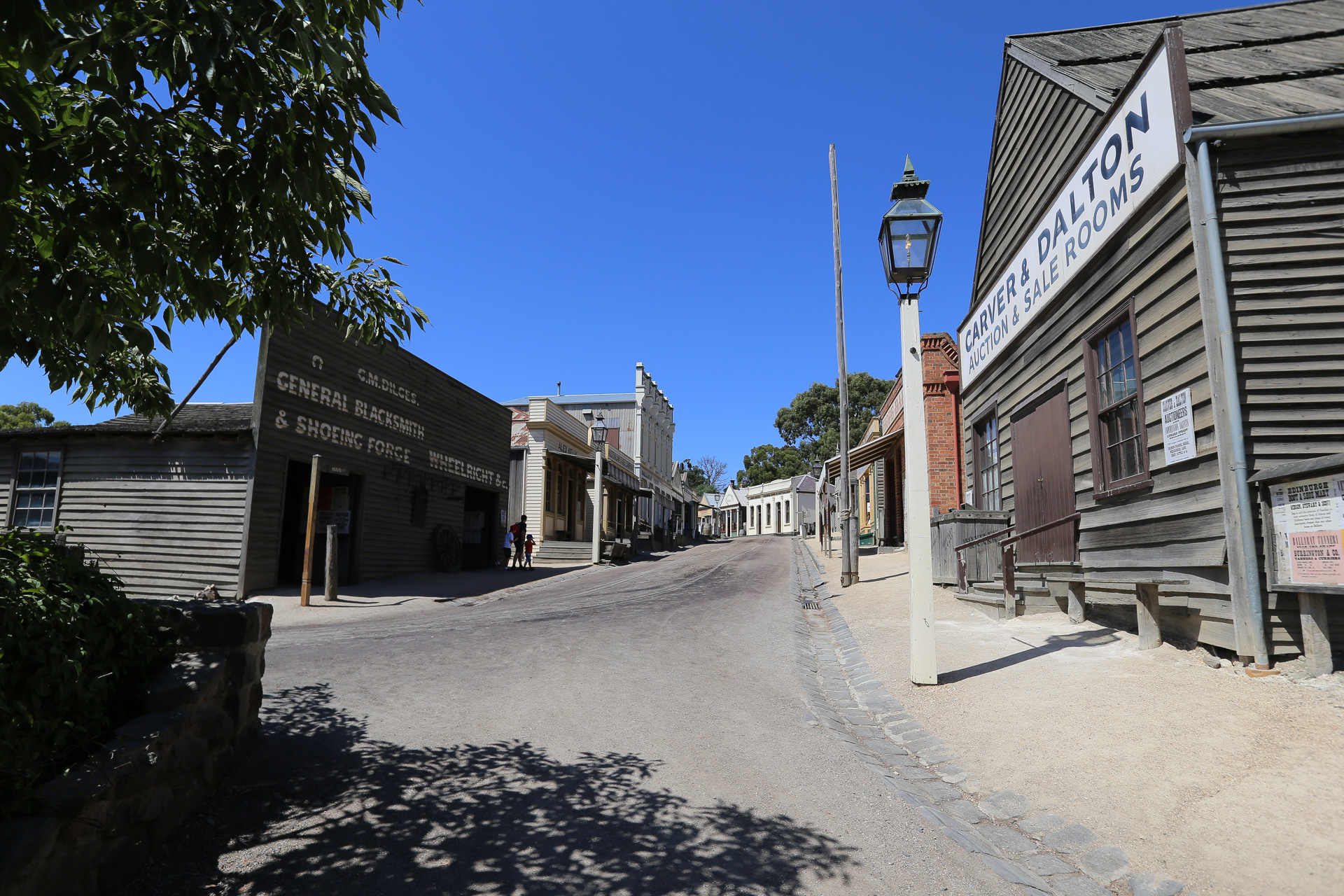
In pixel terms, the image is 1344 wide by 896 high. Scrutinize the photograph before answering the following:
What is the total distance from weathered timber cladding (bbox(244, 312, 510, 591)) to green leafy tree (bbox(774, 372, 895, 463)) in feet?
132

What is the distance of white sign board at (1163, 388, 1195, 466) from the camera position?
6.20 metres

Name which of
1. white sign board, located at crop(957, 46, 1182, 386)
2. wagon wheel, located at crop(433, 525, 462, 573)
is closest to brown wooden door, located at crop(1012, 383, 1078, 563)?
white sign board, located at crop(957, 46, 1182, 386)

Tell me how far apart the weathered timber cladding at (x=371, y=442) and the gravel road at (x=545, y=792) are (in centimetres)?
676

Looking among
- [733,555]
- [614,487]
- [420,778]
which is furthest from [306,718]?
[614,487]

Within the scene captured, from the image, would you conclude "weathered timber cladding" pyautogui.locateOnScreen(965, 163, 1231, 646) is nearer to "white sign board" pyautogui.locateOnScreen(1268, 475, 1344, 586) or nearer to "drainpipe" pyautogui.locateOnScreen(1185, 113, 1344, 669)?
"drainpipe" pyautogui.locateOnScreen(1185, 113, 1344, 669)

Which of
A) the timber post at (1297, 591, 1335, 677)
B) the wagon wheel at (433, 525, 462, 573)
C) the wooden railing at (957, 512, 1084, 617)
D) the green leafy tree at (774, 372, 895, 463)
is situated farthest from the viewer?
the green leafy tree at (774, 372, 895, 463)

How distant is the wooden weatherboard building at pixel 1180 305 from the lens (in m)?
5.74

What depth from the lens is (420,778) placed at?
4.38m

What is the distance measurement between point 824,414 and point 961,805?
6333 centimetres

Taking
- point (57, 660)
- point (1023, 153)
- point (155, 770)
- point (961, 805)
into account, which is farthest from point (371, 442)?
point (961, 805)

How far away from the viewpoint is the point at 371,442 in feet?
57.6

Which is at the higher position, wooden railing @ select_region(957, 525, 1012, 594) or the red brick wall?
the red brick wall

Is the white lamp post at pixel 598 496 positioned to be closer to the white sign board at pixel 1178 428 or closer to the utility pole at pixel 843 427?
the utility pole at pixel 843 427

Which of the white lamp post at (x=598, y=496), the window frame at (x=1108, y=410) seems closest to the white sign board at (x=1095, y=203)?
the window frame at (x=1108, y=410)
